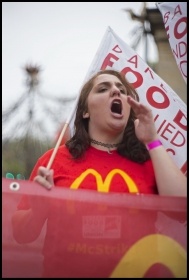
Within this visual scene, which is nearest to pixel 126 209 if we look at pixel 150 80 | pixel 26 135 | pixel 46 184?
pixel 46 184

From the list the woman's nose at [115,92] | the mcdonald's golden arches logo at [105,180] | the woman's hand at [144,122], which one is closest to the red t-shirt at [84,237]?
the mcdonald's golden arches logo at [105,180]

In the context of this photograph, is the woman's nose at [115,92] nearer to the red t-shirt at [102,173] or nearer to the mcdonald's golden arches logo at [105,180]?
the red t-shirt at [102,173]

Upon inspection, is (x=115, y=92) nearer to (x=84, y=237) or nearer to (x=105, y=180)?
(x=105, y=180)

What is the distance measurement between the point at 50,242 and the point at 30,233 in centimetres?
10

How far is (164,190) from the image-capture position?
1655 mm

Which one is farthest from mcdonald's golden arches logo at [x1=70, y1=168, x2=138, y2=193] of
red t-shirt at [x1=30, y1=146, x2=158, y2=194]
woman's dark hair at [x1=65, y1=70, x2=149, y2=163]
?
Result: woman's dark hair at [x1=65, y1=70, x2=149, y2=163]

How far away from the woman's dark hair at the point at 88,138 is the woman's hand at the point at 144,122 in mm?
165

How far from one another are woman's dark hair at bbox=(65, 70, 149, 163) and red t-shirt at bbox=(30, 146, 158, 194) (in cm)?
3

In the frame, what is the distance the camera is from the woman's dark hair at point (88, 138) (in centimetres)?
192

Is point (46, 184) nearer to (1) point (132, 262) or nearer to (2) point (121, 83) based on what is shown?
(1) point (132, 262)

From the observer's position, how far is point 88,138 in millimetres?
2059

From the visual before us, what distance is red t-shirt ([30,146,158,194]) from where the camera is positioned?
1.74 metres

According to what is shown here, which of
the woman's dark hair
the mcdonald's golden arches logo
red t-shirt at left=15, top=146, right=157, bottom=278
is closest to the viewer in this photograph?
red t-shirt at left=15, top=146, right=157, bottom=278

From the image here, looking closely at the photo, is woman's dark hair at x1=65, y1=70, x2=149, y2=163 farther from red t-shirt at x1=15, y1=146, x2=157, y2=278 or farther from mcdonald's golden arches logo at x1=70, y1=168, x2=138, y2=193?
red t-shirt at x1=15, y1=146, x2=157, y2=278
